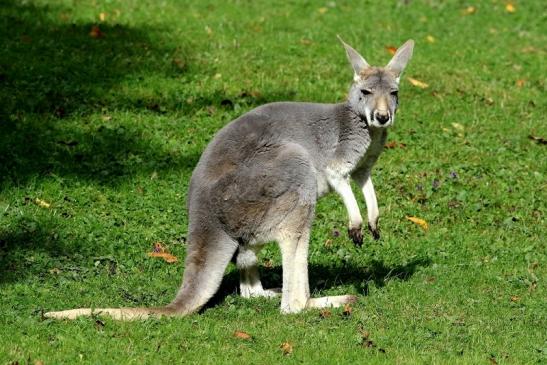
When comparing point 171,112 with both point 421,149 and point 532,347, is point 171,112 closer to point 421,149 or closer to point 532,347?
point 421,149

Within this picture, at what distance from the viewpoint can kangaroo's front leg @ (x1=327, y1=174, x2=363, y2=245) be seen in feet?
24.6

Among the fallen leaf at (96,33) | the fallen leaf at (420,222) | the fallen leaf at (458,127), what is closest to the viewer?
the fallen leaf at (420,222)

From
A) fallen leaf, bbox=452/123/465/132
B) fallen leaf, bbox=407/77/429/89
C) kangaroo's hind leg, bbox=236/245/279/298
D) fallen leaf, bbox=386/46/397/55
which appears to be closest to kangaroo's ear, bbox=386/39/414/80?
kangaroo's hind leg, bbox=236/245/279/298

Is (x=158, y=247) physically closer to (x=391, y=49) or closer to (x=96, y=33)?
(x=96, y=33)

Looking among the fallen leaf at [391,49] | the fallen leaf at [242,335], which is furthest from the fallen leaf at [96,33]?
the fallen leaf at [242,335]

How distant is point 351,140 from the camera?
7574mm

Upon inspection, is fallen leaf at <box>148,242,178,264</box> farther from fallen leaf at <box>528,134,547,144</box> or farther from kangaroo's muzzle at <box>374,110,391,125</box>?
fallen leaf at <box>528,134,547,144</box>

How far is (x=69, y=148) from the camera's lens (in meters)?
10.4

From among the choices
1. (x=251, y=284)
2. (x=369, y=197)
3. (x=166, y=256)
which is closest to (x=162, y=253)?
(x=166, y=256)

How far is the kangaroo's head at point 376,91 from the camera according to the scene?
7.32m

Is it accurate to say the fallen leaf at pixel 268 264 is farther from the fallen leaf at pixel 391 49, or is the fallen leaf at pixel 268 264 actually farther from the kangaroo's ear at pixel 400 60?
the fallen leaf at pixel 391 49

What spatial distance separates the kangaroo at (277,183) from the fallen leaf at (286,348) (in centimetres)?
75

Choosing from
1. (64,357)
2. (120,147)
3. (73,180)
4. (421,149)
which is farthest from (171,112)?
(64,357)

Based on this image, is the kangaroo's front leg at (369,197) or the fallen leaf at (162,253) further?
the fallen leaf at (162,253)
